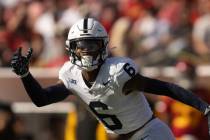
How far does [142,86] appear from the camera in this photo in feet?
20.6

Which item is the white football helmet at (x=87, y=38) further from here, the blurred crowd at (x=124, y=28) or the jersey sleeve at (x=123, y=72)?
the blurred crowd at (x=124, y=28)

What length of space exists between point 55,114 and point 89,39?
4.62m

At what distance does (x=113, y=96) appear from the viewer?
6.45 meters

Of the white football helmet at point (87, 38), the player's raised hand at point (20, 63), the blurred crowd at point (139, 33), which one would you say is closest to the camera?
the player's raised hand at point (20, 63)

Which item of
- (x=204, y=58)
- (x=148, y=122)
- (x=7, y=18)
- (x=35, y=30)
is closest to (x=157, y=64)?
(x=204, y=58)

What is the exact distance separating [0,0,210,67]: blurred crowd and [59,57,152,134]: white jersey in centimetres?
393

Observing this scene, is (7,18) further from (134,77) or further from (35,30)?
(134,77)

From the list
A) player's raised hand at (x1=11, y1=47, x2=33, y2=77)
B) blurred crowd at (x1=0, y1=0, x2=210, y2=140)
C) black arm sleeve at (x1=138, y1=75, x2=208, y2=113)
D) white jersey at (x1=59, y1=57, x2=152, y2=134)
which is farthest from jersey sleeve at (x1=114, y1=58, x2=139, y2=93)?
blurred crowd at (x1=0, y1=0, x2=210, y2=140)

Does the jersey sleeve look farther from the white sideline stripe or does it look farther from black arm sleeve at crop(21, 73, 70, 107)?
the white sideline stripe

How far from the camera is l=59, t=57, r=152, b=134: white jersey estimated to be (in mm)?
6402

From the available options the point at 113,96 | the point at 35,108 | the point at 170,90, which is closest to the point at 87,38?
the point at 113,96

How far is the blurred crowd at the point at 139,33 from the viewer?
366 inches

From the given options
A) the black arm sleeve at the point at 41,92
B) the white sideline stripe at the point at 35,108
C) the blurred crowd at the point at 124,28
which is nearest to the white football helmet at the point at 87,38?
the black arm sleeve at the point at 41,92

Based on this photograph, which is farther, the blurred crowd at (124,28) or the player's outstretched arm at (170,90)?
the blurred crowd at (124,28)
